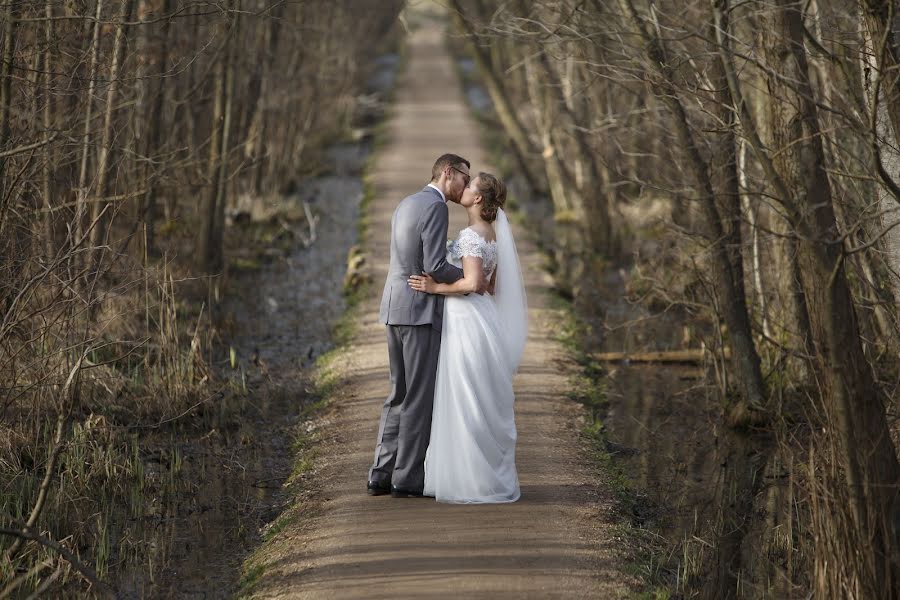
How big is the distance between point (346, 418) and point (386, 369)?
153cm

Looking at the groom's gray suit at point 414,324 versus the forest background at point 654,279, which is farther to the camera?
the groom's gray suit at point 414,324

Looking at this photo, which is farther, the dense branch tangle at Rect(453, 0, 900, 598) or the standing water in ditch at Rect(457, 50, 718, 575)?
the standing water in ditch at Rect(457, 50, 718, 575)

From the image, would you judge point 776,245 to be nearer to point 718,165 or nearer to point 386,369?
point 718,165

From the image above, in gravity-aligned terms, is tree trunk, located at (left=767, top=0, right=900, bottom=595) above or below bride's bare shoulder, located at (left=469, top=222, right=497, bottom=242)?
below

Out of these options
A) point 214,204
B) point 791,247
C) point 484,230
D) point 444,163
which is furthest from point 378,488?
point 214,204

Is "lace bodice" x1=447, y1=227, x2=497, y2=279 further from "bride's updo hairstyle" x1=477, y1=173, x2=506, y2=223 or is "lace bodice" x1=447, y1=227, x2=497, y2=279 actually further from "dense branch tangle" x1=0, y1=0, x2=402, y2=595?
"dense branch tangle" x1=0, y1=0, x2=402, y2=595

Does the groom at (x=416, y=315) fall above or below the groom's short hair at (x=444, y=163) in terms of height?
below

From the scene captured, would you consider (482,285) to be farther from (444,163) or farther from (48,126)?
(48,126)

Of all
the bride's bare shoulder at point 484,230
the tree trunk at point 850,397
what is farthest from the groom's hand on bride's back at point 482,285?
the tree trunk at point 850,397

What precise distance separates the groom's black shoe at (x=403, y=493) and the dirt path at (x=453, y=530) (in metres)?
0.05

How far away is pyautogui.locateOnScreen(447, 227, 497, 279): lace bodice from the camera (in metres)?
7.68

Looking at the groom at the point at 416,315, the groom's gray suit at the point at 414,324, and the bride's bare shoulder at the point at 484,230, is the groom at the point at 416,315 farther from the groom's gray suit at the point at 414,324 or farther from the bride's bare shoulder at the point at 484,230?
the bride's bare shoulder at the point at 484,230

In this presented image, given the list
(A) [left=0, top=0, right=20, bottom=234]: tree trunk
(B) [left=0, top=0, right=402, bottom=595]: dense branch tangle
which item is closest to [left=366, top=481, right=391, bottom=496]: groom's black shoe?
(B) [left=0, top=0, right=402, bottom=595]: dense branch tangle

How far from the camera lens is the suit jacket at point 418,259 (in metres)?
7.51
